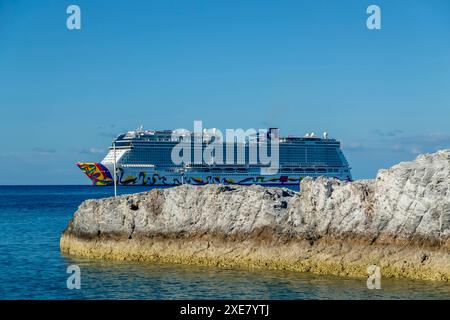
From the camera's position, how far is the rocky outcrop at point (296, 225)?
21.1m

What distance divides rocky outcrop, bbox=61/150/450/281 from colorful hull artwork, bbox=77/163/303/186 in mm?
79652

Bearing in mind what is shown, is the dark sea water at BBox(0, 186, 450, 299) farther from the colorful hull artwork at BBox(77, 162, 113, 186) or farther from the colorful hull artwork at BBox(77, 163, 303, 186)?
the colorful hull artwork at BBox(77, 162, 113, 186)

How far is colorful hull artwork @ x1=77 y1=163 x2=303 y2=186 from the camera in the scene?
108m

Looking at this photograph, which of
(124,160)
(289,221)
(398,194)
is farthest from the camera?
(124,160)

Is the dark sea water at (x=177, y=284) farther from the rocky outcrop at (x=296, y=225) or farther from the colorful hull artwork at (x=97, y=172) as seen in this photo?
the colorful hull artwork at (x=97, y=172)

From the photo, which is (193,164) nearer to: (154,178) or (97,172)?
(154,178)

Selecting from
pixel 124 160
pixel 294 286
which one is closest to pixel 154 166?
pixel 124 160

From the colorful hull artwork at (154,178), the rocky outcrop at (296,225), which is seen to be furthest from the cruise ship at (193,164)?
the rocky outcrop at (296,225)

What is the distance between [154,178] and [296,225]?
9010 centimetres

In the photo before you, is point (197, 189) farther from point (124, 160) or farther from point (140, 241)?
point (124, 160)

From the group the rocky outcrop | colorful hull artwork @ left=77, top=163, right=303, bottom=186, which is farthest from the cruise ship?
the rocky outcrop
